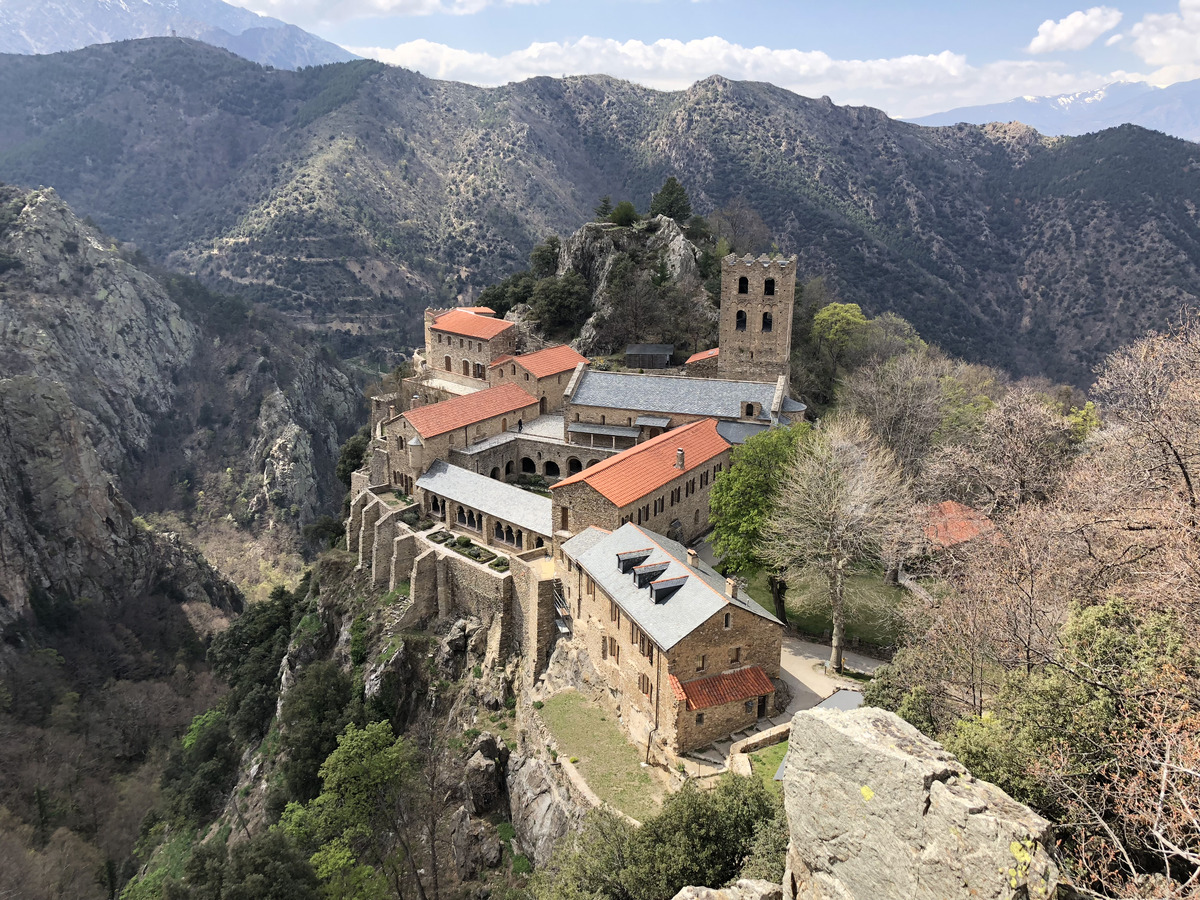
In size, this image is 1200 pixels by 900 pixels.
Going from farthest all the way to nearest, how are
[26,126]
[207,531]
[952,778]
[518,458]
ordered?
[26,126] → [207,531] → [518,458] → [952,778]

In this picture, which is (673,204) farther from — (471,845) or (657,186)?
(657,186)

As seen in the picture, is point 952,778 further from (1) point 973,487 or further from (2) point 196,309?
(2) point 196,309

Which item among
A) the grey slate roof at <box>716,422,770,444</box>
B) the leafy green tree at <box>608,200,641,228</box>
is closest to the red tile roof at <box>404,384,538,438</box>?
the grey slate roof at <box>716,422,770,444</box>

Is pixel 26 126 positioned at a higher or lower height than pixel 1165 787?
higher

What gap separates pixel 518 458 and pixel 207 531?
233 ft

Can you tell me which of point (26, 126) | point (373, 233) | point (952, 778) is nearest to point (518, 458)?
point (952, 778)

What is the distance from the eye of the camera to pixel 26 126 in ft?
652

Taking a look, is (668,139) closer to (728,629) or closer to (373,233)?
(373,233)

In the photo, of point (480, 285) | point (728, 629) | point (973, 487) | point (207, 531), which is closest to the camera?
point (728, 629)

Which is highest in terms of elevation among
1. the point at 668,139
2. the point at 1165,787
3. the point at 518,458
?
the point at 668,139

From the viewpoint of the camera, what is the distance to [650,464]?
3819cm

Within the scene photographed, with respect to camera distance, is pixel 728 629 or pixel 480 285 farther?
pixel 480 285

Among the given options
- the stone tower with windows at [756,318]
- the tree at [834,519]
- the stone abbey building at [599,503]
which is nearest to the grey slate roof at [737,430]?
the stone abbey building at [599,503]

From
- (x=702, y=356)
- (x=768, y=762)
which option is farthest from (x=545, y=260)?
(x=768, y=762)
